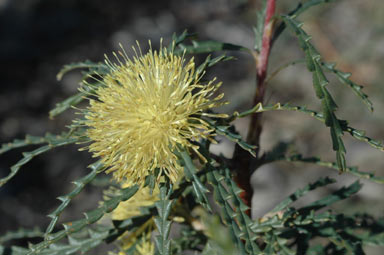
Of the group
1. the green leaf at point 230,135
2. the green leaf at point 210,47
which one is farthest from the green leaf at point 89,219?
the green leaf at point 210,47

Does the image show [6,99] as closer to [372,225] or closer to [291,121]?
[291,121]

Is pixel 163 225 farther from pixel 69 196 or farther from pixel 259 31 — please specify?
pixel 259 31

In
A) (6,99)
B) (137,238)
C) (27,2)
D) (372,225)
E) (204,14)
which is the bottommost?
(372,225)

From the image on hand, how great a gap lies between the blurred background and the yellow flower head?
2664 millimetres

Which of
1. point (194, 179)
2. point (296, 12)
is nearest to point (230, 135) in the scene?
point (194, 179)

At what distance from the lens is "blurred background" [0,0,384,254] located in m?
4.41

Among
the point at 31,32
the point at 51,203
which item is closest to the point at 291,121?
the point at 51,203

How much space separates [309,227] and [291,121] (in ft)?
13.0

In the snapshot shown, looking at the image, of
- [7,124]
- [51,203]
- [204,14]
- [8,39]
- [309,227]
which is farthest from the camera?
[204,14]

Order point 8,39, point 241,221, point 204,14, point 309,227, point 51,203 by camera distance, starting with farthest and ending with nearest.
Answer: point 204,14
point 8,39
point 51,203
point 309,227
point 241,221

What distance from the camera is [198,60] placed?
5660mm

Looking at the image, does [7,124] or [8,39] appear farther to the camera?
[8,39]

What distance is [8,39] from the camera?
6227 millimetres

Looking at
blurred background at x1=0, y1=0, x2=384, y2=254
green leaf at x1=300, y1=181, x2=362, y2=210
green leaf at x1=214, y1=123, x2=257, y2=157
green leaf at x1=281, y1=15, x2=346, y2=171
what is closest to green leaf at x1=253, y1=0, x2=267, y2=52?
green leaf at x1=281, y1=15, x2=346, y2=171
